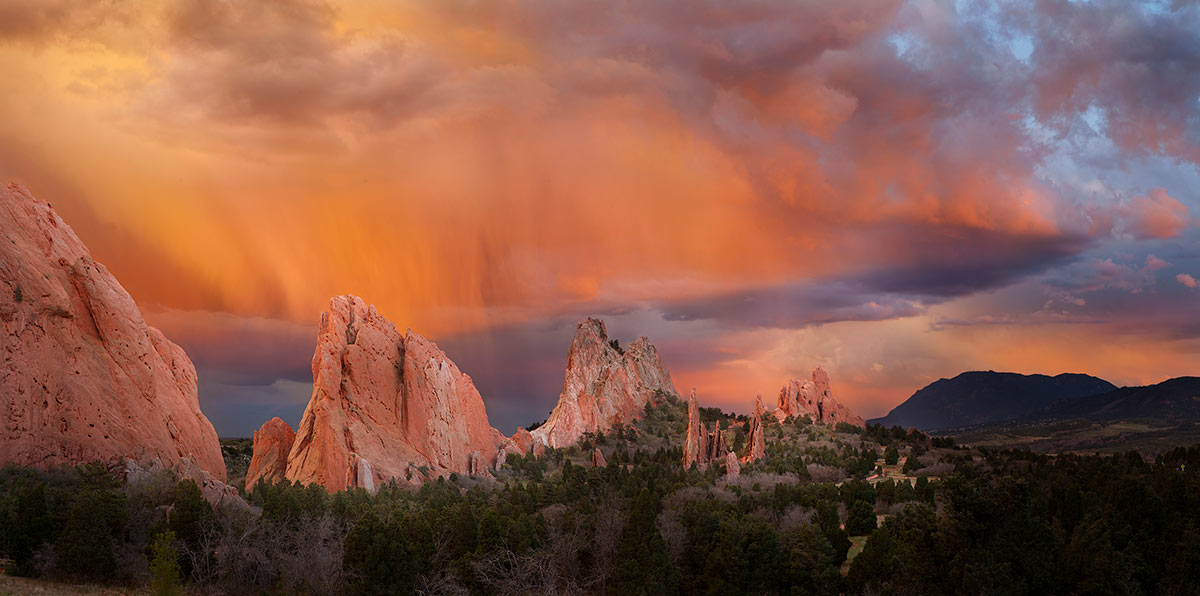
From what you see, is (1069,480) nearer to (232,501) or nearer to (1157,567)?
(1157,567)

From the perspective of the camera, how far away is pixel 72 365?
75375 mm

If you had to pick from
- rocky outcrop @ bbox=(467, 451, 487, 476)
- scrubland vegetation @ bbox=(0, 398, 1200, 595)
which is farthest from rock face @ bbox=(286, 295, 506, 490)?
scrubland vegetation @ bbox=(0, 398, 1200, 595)

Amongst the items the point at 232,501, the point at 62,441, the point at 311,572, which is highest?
the point at 62,441

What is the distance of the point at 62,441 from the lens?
72938 millimetres

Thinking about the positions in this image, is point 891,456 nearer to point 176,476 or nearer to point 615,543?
point 615,543

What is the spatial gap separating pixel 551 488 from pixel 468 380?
34797 mm

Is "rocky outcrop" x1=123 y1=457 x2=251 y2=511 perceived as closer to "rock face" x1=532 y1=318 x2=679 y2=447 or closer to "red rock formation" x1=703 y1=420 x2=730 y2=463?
"red rock formation" x1=703 y1=420 x2=730 y2=463

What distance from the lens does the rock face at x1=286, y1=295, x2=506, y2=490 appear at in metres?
97.6

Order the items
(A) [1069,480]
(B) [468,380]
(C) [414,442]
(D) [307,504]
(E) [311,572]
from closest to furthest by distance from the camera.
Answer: (E) [311,572], (D) [307,504], (A) [1069,480], (C) [414,442], (B) [468,380]

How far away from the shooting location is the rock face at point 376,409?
97625mm

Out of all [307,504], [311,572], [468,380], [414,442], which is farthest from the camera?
[468,380]

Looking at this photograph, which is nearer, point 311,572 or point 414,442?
point 311,572

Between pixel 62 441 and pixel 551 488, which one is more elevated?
pixel 62 441

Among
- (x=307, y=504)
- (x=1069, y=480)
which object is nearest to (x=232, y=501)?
(x=307, y=504)
